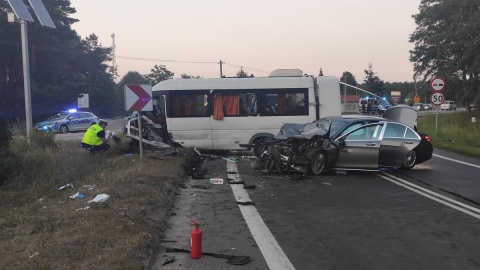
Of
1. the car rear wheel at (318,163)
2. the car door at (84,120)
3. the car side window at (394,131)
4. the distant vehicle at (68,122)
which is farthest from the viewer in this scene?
the car door at (84,120)

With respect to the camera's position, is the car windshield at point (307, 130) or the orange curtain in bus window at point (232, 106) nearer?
the car windshield at point (307, 130)

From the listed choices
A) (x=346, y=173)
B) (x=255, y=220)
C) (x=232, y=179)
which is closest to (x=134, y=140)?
(x=232, y=179)

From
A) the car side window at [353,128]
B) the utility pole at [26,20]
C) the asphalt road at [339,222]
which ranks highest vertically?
the utility pole at [26,20]

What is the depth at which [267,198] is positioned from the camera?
931 cm

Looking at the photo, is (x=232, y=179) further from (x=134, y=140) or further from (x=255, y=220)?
(x=134, y=140)

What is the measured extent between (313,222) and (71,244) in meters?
3.63

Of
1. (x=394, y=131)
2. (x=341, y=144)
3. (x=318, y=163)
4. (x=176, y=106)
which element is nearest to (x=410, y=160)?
(x=394, y=131)

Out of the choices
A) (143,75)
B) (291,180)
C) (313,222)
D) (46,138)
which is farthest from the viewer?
(143,75)

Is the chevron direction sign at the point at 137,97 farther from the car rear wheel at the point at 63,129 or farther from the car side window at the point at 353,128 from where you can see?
the car rear wheel at the point at 63,129

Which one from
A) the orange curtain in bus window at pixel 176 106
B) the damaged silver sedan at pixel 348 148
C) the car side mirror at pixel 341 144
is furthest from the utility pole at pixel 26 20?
the car side mirror at pixel 341 144

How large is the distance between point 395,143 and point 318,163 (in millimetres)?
Answer: 2217

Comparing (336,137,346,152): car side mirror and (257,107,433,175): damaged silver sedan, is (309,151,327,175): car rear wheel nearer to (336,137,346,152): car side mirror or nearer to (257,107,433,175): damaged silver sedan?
(257,107,433,175): damaged silver sedan

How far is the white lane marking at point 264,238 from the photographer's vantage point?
536cm

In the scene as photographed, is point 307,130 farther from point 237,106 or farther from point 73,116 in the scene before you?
point 73,116
